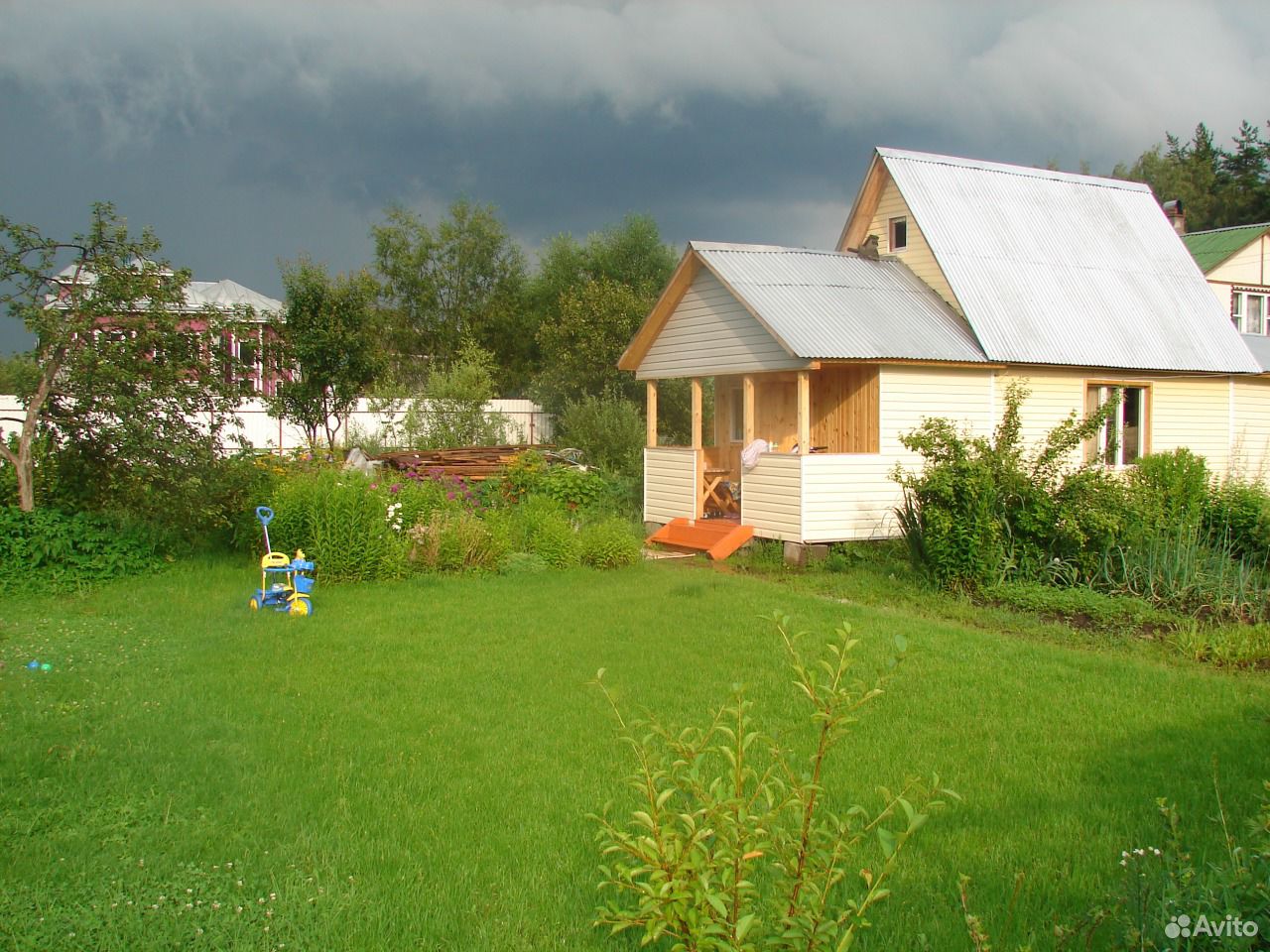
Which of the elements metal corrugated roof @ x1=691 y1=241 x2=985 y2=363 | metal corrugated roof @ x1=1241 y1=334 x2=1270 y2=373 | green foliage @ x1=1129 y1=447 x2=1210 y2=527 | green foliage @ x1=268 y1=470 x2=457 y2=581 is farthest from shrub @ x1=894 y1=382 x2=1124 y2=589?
metal corrugated roof @ x1=1241 y1=334 x2=1270 y2=373

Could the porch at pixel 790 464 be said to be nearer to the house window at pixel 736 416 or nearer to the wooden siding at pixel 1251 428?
the house window at pixel 736 416

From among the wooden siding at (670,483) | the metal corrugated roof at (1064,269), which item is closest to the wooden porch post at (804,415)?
the wooden siding at (670,483)

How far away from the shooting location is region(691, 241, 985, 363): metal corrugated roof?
47.2ft

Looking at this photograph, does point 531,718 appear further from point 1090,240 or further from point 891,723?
point 1090,240

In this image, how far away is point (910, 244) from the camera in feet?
57.7

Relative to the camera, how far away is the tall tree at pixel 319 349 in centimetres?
1986

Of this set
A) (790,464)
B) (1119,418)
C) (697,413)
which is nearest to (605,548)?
(790,464)

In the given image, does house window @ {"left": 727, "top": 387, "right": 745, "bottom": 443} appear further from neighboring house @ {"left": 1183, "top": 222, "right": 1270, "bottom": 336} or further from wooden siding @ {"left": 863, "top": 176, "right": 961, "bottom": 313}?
neighboring house @ {"left": 1183, "top": 222, "right": 1270, "bottom": 336}

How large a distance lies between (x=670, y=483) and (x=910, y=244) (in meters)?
5.82

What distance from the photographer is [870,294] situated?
16.2 meters

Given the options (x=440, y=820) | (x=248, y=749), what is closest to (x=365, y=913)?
(x=440, y=820)

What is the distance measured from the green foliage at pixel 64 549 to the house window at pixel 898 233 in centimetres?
1279

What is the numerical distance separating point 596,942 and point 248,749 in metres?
2.98

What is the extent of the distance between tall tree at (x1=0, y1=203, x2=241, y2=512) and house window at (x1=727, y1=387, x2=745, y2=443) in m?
9.17
